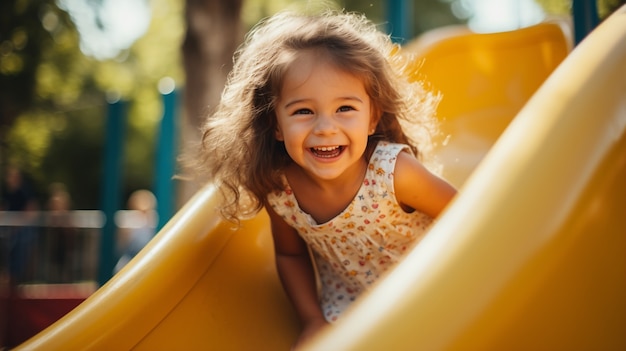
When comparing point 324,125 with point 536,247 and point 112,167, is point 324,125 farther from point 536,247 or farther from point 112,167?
point 112,167

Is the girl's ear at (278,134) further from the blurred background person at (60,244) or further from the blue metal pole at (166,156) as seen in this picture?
the blurred background person at (60,244)

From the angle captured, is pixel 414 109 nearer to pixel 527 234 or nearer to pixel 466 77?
pixel 466 77

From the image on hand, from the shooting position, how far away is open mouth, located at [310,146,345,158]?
1599 mm

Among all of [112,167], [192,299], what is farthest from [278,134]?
[112,167]

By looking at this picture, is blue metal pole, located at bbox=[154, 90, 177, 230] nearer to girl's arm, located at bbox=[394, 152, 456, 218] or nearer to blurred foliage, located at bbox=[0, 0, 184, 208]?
girl's arm, located at bbox=[394, 152, 456, 218]

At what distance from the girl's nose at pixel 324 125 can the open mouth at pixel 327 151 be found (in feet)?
0.18

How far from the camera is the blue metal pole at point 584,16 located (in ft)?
7.46

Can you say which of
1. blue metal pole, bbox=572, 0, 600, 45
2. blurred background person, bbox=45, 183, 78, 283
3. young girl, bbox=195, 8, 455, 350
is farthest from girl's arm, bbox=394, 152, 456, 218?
blurred background person, bbox=45, 183, 78, 283

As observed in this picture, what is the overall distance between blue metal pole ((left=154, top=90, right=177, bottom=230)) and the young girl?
1.86 metres

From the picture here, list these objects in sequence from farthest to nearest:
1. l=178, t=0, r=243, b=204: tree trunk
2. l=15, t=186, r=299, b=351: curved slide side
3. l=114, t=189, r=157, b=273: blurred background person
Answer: l=178, t=0, r=243, b=204: tree trunk < l=114, t=189, r=157, b=273: blurred background person < l=15, t=186, r=299, b=351: curved slide side

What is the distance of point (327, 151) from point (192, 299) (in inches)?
22.0

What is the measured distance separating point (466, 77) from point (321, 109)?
134 centimetres

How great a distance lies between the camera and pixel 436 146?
8.07 feet

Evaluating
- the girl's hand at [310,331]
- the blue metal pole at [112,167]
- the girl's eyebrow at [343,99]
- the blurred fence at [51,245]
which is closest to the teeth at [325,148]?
the girl's eyebrow at [343,99]
